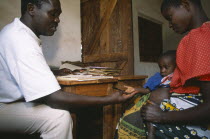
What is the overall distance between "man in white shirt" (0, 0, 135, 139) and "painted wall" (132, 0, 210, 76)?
2682 mm

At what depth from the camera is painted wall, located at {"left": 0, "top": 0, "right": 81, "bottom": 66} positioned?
2.59 metres

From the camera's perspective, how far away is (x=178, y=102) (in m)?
0.95

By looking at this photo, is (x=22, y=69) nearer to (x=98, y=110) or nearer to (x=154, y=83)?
(x=154, y=83)

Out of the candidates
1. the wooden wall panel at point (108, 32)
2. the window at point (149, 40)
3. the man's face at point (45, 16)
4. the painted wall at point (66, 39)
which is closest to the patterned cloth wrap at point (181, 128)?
the man's face at point (45, 16)

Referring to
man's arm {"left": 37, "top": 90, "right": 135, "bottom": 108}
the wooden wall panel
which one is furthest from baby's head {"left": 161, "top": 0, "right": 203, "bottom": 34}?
the wooden wall panel

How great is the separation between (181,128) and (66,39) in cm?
243

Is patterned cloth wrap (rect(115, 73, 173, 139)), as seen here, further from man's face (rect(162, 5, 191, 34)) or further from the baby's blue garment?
man's face (rect(162, 5, 191, 34))

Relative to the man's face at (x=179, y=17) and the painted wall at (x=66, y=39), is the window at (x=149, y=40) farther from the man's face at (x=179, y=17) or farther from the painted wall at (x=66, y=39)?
the man's face at (x=179, y=17)

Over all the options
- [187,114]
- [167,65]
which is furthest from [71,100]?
[167,65]

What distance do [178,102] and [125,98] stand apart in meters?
0.41

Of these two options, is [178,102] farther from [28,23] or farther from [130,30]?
[130,30]

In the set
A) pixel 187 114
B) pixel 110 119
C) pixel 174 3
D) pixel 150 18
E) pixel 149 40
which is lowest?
pixel 110 119

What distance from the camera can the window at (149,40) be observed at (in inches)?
162

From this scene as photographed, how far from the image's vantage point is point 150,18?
423 cm
